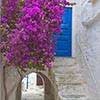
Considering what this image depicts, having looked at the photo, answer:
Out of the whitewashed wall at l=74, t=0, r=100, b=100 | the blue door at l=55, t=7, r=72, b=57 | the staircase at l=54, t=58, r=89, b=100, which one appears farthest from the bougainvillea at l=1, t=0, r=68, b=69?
the blue door at l=55, t=7, r=72, b=57

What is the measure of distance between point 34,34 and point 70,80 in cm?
316

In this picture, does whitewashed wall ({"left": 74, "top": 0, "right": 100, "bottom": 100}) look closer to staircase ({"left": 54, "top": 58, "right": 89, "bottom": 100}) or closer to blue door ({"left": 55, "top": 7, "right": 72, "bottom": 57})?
staircase ({"left": 54, "top": 58, "right": 89, "bottom": 100})

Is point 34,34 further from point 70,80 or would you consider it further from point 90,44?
point 70,80

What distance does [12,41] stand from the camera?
673 cm

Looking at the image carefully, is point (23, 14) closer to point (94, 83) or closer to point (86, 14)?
point (94, 83)

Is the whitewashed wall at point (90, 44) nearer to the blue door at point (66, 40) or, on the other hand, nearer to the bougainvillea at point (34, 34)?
the blue door at point (66, 40)

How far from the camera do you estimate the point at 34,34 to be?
22.1ft

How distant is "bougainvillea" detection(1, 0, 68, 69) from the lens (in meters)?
6.70

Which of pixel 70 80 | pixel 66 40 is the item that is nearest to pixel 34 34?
pixel 70 80

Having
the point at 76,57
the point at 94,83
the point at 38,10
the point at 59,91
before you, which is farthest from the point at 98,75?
the point at 76,57

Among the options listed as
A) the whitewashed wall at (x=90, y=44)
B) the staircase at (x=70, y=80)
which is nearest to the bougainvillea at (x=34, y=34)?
the whitewashed wall at (x=90, y=44)

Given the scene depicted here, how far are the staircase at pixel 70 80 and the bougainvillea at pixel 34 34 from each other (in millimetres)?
1772

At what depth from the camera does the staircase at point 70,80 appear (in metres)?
8.69

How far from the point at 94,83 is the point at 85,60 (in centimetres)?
153
